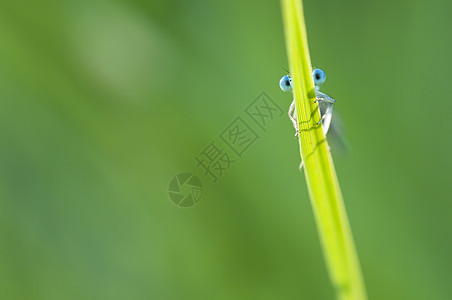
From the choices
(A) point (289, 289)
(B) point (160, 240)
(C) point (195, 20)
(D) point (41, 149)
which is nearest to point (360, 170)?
(A) point (289, 289)

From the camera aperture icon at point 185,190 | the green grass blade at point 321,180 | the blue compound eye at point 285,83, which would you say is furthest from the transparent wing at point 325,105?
the green grass blade at point 321,180

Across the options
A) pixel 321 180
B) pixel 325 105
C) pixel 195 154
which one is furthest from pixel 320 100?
pixel 321 180

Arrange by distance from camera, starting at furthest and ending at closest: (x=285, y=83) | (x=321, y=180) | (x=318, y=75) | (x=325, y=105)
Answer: (x=325, y=105)
(x=285, y=83)
(x=318, y=75)
(x=321, y=180)

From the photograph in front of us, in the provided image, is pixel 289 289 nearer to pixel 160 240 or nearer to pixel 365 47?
pixel 160 240

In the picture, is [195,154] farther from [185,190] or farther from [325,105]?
[325,105]

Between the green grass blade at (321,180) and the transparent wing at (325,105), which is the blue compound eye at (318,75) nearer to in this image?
the transparent wing at (325,105)
